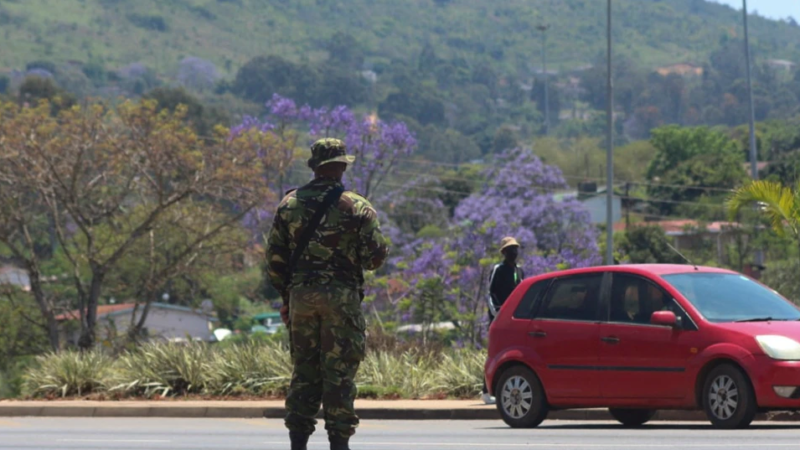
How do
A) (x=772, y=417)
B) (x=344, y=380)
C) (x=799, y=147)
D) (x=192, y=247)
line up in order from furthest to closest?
1. (x=799, y=147)
2. (x=192, y=247)
3. (x=772, y=417)
4. (x=344, y=380)

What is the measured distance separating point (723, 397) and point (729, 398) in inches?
2.3

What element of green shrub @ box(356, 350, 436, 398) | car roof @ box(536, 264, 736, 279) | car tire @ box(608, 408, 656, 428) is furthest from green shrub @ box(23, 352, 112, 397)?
car roof @ box(536, 264, 736, 279)

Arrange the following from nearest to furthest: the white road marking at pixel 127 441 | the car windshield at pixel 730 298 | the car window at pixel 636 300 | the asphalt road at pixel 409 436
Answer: the asphalt road at pixel 409 436
the white road marking at pixel 127 441
the car windshield at pixel 730 298
the car window at pixel 636 300

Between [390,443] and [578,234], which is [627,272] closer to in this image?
[390,443]

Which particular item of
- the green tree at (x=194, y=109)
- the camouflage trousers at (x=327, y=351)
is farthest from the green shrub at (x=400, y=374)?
the green tree at (x=194, y=109)

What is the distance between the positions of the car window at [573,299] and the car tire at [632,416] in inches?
42.1

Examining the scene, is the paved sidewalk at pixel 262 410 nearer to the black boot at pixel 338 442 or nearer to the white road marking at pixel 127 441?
the white road marking at pixel 127 441

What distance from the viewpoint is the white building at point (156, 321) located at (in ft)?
120

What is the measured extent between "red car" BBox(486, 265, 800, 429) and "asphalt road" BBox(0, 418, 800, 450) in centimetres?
28

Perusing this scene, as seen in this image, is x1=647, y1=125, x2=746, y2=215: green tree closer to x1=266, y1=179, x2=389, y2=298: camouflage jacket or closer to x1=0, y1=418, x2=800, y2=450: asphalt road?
x1=0, y1=418, x2=800, y2=450: asphalt road

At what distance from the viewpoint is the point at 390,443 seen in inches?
472

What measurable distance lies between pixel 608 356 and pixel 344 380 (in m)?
4.99

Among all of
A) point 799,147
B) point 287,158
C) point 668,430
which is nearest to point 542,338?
point 668,430

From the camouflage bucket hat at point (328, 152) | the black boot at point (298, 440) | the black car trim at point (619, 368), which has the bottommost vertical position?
the black car trim at point (619, 368)
